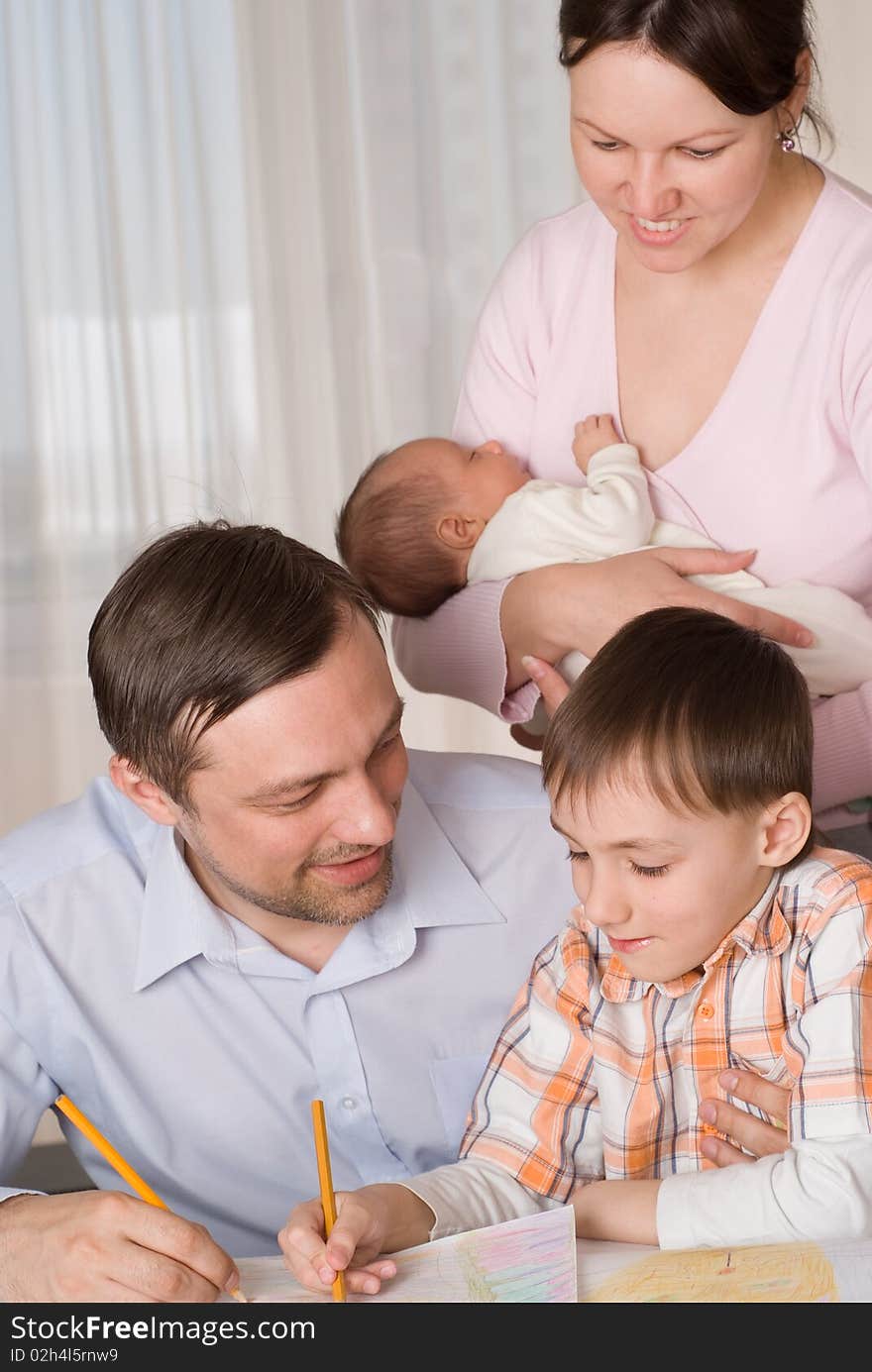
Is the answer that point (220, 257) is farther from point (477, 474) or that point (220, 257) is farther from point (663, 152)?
point (663, 152)

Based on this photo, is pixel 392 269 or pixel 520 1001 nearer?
pixel 520 1001

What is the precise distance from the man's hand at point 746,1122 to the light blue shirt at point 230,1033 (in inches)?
12.6

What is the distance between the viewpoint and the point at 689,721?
136cm

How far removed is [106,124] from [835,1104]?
306 centimetres

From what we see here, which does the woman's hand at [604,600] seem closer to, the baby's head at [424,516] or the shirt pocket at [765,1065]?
the baby's head at [424,516]

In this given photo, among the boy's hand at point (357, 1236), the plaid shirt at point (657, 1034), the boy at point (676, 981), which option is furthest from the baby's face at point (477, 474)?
the boy's hand at point (357, 1236)

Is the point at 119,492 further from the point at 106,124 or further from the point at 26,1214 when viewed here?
the point at 26,1214

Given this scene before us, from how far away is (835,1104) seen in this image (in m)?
1.26

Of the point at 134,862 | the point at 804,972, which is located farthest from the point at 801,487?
the point at 134,862

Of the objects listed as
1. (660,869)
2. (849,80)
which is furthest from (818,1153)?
(849,80)

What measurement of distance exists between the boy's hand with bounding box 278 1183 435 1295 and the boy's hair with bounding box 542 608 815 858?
378 millimetres

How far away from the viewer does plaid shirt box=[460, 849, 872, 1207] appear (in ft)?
4.42

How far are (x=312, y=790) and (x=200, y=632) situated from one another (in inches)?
7.2

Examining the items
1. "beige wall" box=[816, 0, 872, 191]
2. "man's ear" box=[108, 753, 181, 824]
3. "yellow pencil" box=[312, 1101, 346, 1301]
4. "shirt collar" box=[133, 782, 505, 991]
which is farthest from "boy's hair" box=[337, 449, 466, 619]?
"beige wall" box=[816, 0, 872, 191]
